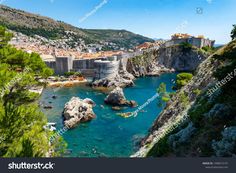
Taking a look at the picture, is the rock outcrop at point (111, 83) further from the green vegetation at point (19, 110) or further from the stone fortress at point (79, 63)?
the green vegetation at point (19, 110)

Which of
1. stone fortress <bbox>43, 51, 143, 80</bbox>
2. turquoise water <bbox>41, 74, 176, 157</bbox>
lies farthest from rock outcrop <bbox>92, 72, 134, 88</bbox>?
turquoise water <bbox>41, 74, 176, 157</bbox>

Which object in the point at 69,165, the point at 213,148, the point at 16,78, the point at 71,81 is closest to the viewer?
the point at 69,165

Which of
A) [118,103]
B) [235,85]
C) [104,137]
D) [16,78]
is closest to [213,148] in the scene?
[235,85]

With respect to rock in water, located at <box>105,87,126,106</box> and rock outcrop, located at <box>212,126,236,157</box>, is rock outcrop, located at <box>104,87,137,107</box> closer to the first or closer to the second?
rock in water, located at <box>105,87,126,106</box>

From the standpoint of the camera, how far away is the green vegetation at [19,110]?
38.9ft

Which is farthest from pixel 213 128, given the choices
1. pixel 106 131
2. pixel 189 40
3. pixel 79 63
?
pixel 189 40

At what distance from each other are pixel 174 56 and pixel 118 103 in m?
65.8

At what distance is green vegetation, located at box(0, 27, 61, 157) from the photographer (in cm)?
1186

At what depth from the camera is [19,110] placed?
1341 cm

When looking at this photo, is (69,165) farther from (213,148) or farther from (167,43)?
(167,43)

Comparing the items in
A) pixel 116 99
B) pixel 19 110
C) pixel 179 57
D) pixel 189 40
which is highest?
pixel 189 40

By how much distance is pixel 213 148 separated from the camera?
10.3 m

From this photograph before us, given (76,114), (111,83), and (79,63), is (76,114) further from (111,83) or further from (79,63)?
(79,63)

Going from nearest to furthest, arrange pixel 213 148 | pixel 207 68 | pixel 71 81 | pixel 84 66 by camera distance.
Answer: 1. pixel 213 148
2. pixel 207 68
3. pixel 71 81
4. pixel 84 66
